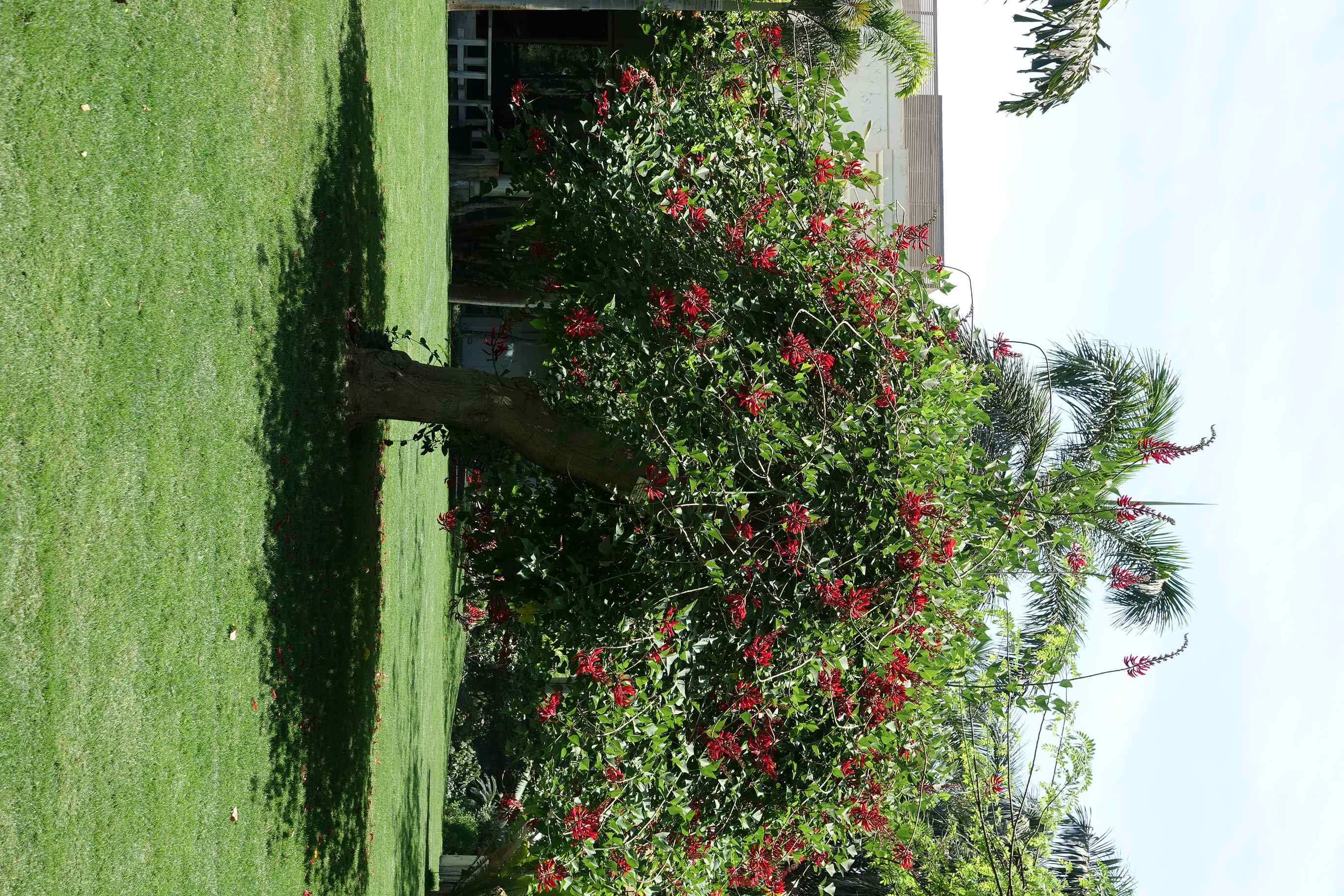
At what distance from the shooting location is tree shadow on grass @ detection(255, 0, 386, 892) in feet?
22.9

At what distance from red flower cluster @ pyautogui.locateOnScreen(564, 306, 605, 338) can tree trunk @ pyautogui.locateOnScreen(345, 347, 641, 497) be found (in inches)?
25.0

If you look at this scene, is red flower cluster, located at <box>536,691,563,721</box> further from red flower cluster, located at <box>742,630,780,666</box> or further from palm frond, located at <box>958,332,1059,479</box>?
palm frond, located at <box>958,332,1059,479</box>

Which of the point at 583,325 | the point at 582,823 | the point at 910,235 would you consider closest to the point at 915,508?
the point at 910,235

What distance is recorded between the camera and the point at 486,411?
786cm

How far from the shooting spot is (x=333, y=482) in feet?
27.1

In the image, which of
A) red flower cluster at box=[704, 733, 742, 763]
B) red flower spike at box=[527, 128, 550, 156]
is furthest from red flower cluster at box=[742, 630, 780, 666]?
red flower spike at box=[527, 128, 550, 156]

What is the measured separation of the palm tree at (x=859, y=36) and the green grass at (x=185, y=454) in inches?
278

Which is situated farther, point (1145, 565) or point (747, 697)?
point (1145, 565)

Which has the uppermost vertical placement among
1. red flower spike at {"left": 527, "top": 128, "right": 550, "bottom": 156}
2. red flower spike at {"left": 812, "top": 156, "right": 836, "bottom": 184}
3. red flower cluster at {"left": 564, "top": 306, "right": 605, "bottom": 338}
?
red flower spike at {"left": 527, "top": 128, "right": 550, "bottom": 156}

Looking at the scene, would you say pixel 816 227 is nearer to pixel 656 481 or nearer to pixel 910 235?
pixel 910 235

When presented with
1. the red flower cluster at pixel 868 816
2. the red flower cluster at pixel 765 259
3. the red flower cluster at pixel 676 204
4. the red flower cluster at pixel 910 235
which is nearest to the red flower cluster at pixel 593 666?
the red flower cluster at pixel 868 816

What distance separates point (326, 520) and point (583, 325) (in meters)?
2.84

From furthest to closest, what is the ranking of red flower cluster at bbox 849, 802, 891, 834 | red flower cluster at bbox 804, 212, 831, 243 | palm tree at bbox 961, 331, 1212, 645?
palm tree at bbox 961, 331, 1212, 645, red flower cluster at bbox 804, 212, 831, 243, red flower cluster at bbox 849, 802, 891, 834

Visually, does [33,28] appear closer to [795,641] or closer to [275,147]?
[275,147]
